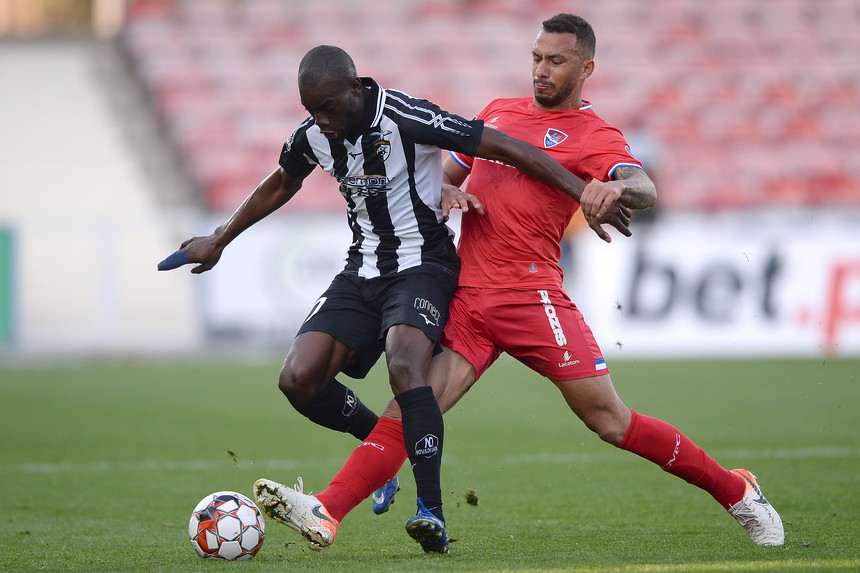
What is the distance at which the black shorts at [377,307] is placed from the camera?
14.6ft

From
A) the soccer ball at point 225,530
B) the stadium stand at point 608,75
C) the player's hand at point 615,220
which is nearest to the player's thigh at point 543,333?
the player's hand at point 615,220

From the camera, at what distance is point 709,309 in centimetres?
1323

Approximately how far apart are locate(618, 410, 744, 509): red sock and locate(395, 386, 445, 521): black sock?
2.68 ft

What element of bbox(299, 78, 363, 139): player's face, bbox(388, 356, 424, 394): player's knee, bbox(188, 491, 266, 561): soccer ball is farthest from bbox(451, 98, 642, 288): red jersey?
bbox(188, 491, 266, 561): soccer ball

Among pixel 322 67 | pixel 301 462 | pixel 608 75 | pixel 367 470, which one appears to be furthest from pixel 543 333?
pixel 608 75

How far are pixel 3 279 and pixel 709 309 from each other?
8.50 m

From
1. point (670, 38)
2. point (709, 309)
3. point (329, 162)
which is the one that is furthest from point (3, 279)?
point (670, 38)

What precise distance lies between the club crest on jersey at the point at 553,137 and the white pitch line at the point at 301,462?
284 centimetres

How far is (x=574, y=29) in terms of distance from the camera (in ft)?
15.3

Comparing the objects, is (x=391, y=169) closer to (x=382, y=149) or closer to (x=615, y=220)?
(x=382, y=149)

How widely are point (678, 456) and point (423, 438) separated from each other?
1107 millimetres

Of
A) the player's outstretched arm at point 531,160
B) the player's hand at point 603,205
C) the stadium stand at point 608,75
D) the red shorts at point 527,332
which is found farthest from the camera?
the stadium stand at point 608,75

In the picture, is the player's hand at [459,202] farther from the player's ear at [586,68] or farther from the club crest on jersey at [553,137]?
the player's ear at [586,68]

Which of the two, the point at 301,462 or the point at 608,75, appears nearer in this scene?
the point at 301,462
